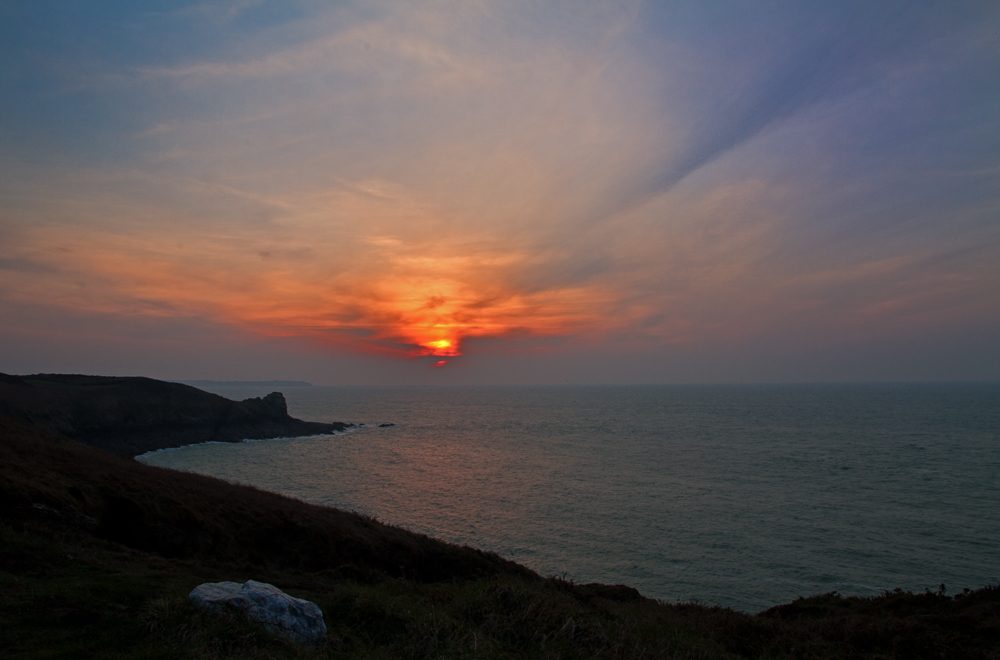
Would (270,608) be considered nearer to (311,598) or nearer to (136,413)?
(311,598)

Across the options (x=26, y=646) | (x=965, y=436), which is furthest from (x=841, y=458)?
(x=26, y=646)

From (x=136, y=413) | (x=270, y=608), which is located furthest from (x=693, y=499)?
(x=136, y=413)

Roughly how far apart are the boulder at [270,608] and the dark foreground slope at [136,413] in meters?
77.8

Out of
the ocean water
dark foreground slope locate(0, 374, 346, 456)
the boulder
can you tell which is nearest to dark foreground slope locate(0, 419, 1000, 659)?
the boulder

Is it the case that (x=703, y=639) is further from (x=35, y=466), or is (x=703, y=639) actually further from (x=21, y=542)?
(x=35, y=466)

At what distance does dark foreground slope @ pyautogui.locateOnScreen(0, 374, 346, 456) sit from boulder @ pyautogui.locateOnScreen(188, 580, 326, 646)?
77.8m

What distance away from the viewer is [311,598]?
50.1ft

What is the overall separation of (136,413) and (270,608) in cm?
10024

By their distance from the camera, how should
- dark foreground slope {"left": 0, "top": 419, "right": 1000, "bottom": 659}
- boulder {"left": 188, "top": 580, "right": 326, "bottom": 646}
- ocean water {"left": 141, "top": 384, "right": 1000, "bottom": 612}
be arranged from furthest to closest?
ocean water {"left": 141, "top": 384, "right": 1000, "bottom": 612} → boulder {"left": 188, "top": 580, "right": 326, "bottom": 646} → dark foreground slope {"left": 0, "top": 419, "right": 1000, "bottom": 659}

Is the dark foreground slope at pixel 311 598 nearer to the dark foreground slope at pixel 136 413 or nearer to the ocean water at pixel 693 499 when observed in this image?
the ocean water at pixel 693 499

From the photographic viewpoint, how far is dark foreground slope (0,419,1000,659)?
32.9 feet

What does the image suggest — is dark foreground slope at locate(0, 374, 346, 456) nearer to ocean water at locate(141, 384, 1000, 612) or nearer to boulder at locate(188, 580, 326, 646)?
ocean water at locate(141, 384, 1000, 612)

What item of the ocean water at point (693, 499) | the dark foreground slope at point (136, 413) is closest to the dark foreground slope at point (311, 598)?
the ocean water at point (693, 499)

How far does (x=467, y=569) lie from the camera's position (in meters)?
25.7
